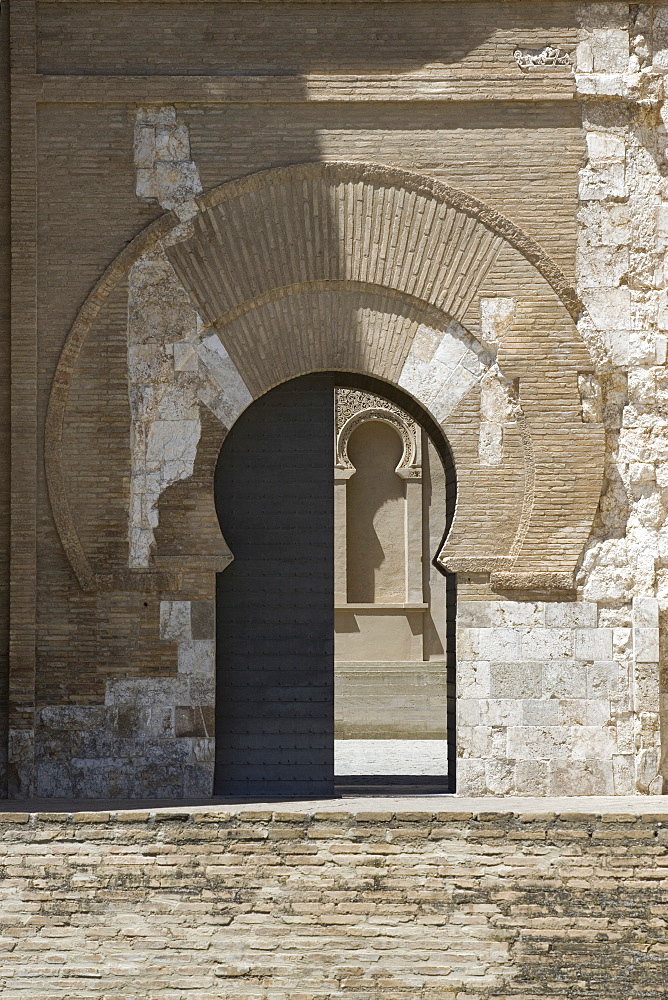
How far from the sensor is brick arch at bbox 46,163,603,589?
8133 millimetres

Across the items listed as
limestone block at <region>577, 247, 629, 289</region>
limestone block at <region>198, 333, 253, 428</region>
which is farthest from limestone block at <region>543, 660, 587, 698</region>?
limestone block at <region>198, 333, 253, 428</region>

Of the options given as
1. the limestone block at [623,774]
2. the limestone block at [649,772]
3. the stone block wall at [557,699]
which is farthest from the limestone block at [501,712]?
Result: the limestone block at [649,772]

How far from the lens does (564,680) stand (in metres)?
8.04

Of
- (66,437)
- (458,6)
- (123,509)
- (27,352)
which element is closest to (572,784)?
(123,509)

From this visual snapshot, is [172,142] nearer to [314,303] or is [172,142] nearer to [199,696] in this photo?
[314,303]

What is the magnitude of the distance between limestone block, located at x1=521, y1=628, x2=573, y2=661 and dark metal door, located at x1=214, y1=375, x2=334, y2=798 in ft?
4.10

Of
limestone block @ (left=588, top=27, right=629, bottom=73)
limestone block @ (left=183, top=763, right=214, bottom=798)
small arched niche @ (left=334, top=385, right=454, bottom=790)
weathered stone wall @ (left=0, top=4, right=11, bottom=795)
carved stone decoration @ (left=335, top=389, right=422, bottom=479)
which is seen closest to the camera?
limestone block @ (left=183, top=763, right=214, bottom=798)

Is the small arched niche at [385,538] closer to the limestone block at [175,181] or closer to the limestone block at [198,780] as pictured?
the limestone block at [198,780]

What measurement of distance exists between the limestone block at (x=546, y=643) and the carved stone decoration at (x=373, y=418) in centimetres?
764

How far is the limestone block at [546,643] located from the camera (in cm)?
806

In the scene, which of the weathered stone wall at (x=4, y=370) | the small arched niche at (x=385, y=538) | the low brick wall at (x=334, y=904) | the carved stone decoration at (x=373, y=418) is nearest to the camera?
the low brick wall at (x=334, y=904)

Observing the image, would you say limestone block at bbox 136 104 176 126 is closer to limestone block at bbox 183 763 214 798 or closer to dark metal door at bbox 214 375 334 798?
dark metal door at bbox 214 375 334 798

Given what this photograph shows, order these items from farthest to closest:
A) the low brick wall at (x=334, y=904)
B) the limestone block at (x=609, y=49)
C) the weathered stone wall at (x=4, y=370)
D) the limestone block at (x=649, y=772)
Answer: the limestone block at (x=609, y=49)
the weathered stone wall at (x=4, y=370)
the limestone block at (x=649, y=772)
the low brick wall at (x=334, y=904)

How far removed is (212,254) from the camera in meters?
8.24
